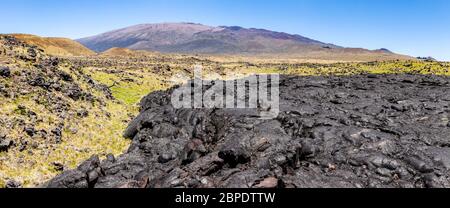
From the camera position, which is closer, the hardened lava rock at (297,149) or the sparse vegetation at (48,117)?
the hardened lava rock at (297,149)

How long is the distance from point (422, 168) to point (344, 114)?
963cm

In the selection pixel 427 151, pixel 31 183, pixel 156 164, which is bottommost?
pixel 31 183

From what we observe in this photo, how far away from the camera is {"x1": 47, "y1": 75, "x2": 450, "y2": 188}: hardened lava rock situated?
16.2 m

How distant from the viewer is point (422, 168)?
1678cm

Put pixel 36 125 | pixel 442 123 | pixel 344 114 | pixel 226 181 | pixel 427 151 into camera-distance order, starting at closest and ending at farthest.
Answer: pixel 226 181, pixel 427 151, pixel 442 123, pixel 344 114, pixel 36 125

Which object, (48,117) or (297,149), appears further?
(48,117)

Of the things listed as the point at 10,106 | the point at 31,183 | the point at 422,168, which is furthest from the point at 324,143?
the point at 10,106

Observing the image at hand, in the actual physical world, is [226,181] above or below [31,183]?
above

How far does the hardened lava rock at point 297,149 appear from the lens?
1620cm

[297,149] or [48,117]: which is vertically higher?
[297,149]

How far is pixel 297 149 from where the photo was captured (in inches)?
704

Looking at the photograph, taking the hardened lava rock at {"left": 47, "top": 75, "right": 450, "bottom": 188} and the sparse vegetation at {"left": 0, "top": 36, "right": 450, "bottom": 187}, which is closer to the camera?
the hardened lava rock at {"left": 47, "top": 75, "right": 450, "bottom": 188}
